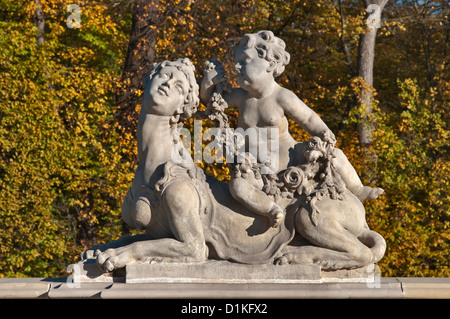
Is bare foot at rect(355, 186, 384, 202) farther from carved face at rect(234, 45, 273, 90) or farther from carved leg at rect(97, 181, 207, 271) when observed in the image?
carved leg at rect(97, 181, 207, 271)

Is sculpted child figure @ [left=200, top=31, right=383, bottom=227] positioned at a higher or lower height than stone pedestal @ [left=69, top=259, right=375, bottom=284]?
higher

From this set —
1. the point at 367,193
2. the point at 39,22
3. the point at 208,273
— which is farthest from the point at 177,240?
the point at 39,22

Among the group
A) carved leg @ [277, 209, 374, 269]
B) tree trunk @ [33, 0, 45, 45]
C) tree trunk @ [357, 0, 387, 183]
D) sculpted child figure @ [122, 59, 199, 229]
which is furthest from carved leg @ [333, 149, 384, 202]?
tree trunk @ [33, 0, 45, 45]

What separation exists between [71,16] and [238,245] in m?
9.00

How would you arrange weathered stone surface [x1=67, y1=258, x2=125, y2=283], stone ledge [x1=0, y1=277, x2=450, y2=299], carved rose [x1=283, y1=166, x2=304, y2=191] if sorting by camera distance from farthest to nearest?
carved rose [x1=283, y1=166, x2=304, y2=191], weathered stone surface [x1=67, y1=258, x2=125, y2=283], stone ledge [x1=0, y1=277, x2=450, y2=299]

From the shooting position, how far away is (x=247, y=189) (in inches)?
214

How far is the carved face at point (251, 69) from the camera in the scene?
5605 millimetres

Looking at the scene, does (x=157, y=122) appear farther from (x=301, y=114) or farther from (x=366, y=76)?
(x=366, y=76)

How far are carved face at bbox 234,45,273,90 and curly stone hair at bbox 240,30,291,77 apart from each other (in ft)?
0.11

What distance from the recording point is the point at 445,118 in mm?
13875

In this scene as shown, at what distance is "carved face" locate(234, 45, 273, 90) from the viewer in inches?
221

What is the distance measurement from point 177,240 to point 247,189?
66cm

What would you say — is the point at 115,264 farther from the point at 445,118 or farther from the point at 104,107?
the point at 445,118

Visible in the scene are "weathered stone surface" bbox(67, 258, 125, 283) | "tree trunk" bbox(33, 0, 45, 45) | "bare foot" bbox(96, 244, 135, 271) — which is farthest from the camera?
"tree trunk" bbox(33, 0, 45, 45)
